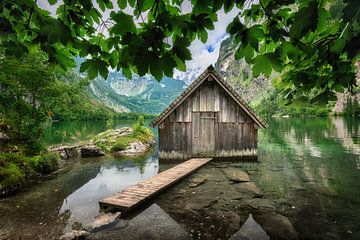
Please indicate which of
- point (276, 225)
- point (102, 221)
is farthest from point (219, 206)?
point (102, 221)

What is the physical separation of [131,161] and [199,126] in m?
6.12

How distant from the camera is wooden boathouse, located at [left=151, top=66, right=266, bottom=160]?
1477cm

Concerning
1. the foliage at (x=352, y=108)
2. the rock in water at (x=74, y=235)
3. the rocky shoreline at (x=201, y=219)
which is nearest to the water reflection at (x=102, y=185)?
the rock in water at (x=74, y=235)

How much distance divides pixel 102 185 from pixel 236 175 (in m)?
7.03

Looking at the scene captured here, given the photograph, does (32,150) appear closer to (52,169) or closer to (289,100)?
(52,169)

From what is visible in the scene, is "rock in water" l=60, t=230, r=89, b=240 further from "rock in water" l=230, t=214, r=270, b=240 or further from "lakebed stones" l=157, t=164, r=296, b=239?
"rock in water" l=230, t=214, r=270, b=240

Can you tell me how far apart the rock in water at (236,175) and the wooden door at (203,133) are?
2353 millimetres

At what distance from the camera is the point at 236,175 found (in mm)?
11852

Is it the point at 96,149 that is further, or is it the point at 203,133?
the point at 96,149

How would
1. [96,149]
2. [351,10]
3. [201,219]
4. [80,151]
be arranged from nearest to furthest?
[351,10] < [201,219] < [96,149] < [80,151]

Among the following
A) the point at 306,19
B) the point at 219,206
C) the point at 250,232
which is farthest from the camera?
the point at 219,206

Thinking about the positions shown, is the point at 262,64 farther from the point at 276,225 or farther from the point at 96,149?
the point at 96,149

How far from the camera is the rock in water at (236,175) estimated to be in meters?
11.1

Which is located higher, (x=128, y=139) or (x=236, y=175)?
(x=128, y=139)
